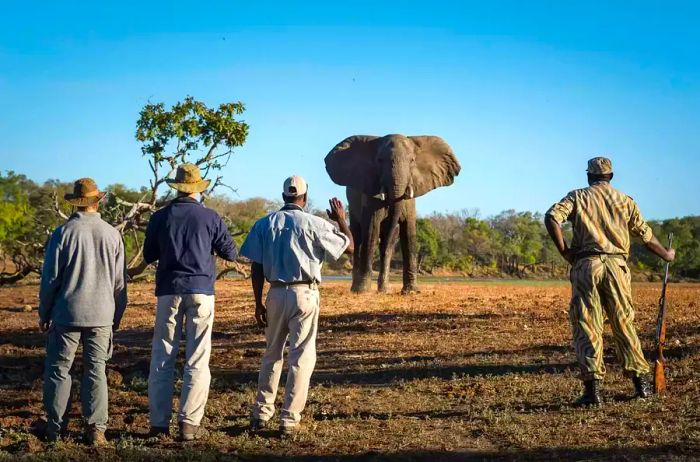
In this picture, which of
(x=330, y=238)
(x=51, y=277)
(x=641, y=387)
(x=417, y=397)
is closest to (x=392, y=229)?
(x=417, y=397)

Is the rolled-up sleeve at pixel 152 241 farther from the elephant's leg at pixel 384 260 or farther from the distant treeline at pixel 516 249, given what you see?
the distant treeline at pixel 516 249

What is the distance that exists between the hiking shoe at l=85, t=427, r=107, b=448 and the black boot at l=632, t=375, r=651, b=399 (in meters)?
4.55

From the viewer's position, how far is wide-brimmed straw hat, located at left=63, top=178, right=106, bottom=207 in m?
6.52

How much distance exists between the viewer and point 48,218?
44.0 metres

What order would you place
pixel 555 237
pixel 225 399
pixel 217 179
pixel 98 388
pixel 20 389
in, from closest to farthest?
pixel 98 388
pixel 555 237
pixel 225 399
pixel 20 389
pixel 217 179

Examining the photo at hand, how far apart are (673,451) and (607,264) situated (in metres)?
2.10

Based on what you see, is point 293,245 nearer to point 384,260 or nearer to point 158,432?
point 158,432

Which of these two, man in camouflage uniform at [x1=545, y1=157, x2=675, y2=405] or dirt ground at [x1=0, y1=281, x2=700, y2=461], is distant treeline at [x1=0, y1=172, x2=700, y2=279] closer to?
dirt ground at [x1=0, y1=281, x2=700, y2=461]

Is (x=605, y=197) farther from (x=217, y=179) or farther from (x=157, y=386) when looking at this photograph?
(x=217, y=179)

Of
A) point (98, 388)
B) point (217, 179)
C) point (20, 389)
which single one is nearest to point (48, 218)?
point (217, 179)

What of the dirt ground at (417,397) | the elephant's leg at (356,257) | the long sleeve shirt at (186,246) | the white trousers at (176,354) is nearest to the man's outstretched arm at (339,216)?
the long sleeve shirt at (186,246)

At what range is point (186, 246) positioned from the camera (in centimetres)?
650

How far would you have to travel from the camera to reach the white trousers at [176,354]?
6.36m

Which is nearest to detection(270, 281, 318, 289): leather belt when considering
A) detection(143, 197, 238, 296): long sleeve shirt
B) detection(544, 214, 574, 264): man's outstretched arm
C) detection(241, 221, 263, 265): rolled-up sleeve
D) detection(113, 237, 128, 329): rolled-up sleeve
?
detection(241, 221, 263, 265): rolled-up sleeve
